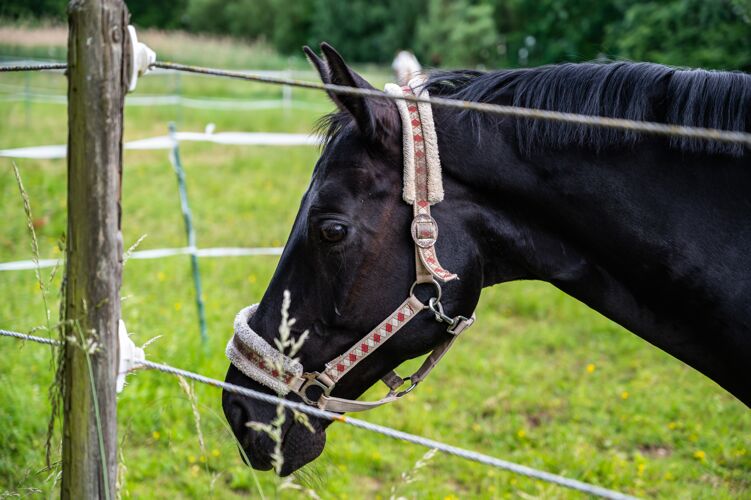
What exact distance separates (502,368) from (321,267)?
11.1 ft

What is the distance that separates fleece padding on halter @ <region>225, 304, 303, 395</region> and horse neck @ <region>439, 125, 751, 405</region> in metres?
0.65

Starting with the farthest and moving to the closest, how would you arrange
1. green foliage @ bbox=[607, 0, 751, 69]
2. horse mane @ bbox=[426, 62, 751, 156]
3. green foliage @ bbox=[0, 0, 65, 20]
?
green foliage @ bbox=[607, 0, 751, 69], green foliage @ bbox=[0, 0, 65, 20], horse mane @ bbox=[426, 62, 751, 156]

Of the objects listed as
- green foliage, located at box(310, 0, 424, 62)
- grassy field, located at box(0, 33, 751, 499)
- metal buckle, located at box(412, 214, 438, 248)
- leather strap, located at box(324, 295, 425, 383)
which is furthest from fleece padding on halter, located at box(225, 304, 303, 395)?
green foliage, located at box(310, 0, 424, 62)

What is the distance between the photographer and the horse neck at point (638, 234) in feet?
5.62

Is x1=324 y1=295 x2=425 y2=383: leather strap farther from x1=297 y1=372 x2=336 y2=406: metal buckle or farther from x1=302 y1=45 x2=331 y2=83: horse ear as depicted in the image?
x1=302 y1=45 x2=331 y2=83: horse ear

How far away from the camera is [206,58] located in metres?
21.3

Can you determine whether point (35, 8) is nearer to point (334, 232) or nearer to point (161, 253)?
point (161, 253)

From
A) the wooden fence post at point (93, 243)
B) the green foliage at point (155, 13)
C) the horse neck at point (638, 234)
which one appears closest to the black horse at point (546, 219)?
the horse neck at point (638, 234)

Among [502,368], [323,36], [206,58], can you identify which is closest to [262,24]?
[323,36]

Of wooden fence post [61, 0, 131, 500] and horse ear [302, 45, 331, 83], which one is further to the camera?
horse ear [302, 45, 331, 83]

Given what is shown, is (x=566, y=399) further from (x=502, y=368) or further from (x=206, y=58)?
(x=206, y=58)

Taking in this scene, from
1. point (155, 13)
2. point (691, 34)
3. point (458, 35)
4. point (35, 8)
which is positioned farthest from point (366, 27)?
point (35, 8)

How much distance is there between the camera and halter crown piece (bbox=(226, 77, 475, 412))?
5.92 ft

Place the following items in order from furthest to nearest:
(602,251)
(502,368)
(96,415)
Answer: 1. (502,368)
2. (602,251)
3. (96,415)
